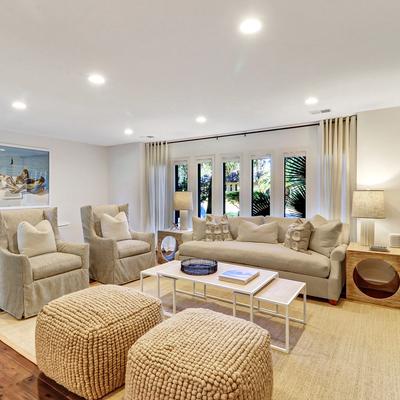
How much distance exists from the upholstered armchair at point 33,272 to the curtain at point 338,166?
134 inches

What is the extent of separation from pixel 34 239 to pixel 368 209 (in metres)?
3.95

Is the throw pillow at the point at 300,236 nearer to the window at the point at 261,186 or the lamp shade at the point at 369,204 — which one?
the lamp shade at the point at 369,204

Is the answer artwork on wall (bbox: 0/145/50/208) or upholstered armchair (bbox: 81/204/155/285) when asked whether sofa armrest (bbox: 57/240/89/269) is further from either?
artwork on wall (bbox: 0/145/50/208)

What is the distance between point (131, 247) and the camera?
412 cm

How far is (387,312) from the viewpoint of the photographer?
9.86 feet

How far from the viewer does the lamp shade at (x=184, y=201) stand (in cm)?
512

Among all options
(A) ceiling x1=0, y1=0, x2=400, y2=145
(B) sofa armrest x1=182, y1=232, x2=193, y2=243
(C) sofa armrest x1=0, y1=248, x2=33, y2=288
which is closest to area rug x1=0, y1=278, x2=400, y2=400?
(C) sofa armrest x1=0, y1=248, x2=33, y2=288

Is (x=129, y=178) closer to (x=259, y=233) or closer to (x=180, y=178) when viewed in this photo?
(x=180, y=178)

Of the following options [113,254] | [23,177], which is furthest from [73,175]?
[113,254]

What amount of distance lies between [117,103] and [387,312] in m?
3.81

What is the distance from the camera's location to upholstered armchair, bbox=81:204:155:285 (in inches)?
152

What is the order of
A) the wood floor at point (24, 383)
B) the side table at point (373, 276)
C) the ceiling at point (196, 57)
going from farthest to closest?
1. the side table at point (373, 276)
2. the wood floor at point (24, 383)
3. the ceiling at point (196, 57)

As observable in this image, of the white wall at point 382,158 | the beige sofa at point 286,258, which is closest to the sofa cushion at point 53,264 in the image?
the beige sofa at point 286,258

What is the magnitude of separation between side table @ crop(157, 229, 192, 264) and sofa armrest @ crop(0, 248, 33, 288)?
2515 mm
